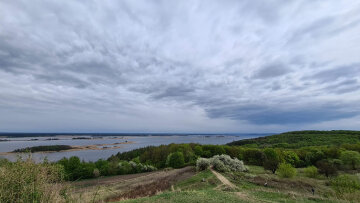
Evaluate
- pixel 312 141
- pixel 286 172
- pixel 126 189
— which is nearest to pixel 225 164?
pixel 286 172

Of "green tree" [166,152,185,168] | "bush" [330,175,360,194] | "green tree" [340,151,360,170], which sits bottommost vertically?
"green tree" [166,152,185,168]

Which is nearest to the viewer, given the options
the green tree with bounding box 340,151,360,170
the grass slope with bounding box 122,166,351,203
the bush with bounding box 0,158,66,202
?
the bush with bounding box 0,158,66,202

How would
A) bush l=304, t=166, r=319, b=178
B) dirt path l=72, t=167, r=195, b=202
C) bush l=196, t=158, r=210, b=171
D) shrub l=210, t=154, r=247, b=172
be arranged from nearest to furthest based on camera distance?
dirt path l=72, t=167, r=195, b=202 < shrub l=210, t=154, r=247, b=172 < bush l=196, t=158, r=210, b=171 < bush l=304, t=166, r=319, b=178

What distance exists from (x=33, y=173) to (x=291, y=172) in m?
30.2

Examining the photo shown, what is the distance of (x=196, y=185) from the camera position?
19266 millimetres

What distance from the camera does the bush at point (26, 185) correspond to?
4941 mm

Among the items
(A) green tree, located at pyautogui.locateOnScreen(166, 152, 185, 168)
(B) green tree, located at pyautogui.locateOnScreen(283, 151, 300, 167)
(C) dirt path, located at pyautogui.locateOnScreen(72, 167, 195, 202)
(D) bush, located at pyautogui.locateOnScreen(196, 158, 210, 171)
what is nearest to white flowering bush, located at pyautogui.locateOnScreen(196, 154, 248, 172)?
(D) bush, located at pyautogui.locateOnScreen(196, 158, 210, 171)

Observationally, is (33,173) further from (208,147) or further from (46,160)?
(208,147)

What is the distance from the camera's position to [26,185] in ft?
17.0

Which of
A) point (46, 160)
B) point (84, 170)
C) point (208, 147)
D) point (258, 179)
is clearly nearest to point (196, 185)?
point (258, 179)

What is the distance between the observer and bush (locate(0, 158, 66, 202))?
494 centimetres

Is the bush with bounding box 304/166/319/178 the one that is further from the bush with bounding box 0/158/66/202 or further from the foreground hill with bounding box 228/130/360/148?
the foreground hill with bounding box 228/130/360/148

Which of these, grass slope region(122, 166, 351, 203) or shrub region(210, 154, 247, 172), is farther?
shrub region(210, 154, 247, 172)

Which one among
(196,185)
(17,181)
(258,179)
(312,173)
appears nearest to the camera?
(17,181)
